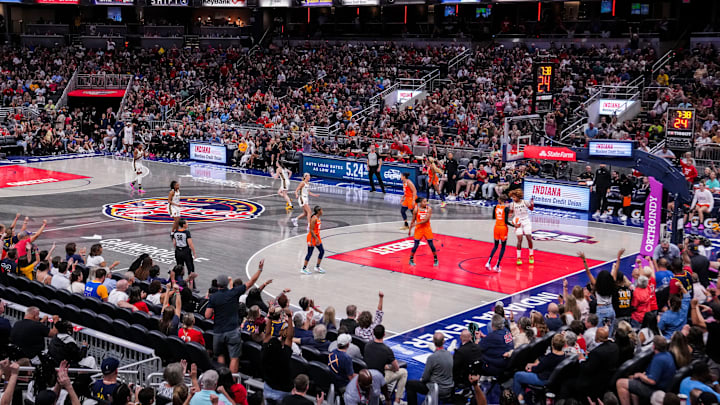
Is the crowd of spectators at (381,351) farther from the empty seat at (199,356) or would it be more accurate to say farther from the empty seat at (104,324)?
the empty seat at (104,324)

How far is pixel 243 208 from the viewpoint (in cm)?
2562

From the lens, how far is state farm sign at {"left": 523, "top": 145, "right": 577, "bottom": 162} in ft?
73.1

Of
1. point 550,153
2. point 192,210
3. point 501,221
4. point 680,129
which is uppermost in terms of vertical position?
point 680,129

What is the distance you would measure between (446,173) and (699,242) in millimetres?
13295

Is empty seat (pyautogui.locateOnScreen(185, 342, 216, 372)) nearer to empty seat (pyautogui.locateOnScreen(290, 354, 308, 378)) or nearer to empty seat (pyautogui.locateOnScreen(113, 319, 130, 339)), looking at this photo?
empty seat (pyautogui.locateOnScreen(290, 354, 308, 378))

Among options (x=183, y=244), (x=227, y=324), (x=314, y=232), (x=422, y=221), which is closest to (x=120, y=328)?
(x=227, y=324)

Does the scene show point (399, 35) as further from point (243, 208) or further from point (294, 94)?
point (243, 208)

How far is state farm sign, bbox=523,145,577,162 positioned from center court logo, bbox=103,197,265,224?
28.2ft

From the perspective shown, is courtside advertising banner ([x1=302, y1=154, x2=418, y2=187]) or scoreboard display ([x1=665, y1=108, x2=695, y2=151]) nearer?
scoreboard display ([x1=665, y1=108, x2=695, y2=151])

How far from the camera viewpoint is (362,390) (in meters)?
8.93

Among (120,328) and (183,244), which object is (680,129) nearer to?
(183,244)

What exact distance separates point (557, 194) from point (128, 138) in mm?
22563

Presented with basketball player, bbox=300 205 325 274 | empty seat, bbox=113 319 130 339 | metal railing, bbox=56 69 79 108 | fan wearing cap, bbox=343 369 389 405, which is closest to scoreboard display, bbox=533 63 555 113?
basketball player, bbox=300 205 325 274

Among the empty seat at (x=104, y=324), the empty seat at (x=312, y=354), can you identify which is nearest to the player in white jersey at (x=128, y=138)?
the empty seat at (x=104, y=324)
